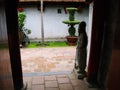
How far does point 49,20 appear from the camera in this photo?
912 centimetres

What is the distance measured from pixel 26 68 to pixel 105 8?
9.64 feet

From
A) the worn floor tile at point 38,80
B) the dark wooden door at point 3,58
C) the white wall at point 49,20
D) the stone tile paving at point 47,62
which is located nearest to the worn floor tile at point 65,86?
the worn floor tile at point 38,80

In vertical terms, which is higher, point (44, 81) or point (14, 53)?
point (14, 53)

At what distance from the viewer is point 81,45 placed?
3.69 meters

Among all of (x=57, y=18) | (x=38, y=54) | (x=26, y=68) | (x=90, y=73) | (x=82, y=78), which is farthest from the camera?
(x=57, y=18)

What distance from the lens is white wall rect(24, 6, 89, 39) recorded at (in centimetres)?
897

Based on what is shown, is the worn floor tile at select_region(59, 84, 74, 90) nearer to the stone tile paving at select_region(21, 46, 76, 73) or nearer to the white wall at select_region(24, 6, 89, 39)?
the stone tile paving at select_region(21, 46, 76, 73)

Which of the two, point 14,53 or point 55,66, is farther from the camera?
point 55,66

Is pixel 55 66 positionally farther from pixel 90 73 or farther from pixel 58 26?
pixel 58 26

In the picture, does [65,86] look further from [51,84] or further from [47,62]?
[47,62]

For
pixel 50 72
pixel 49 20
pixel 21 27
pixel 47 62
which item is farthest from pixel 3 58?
pixel 49 20

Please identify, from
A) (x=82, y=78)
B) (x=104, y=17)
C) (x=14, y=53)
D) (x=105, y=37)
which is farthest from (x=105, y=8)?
(x=14, y=53)

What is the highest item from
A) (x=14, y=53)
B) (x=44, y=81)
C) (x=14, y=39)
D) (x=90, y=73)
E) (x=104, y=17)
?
(x=104, y=17)

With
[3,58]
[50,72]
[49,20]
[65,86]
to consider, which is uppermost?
[49,20]
